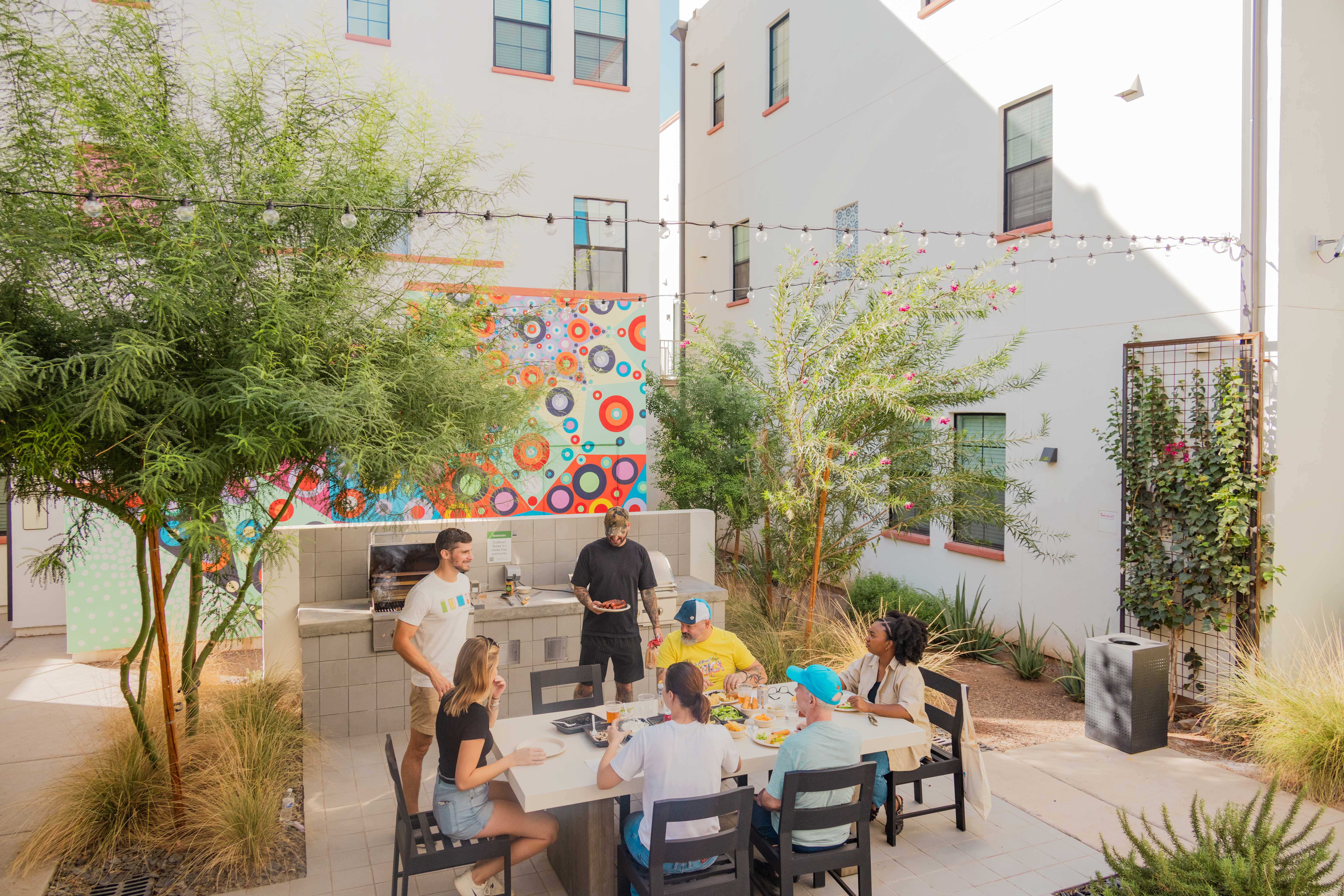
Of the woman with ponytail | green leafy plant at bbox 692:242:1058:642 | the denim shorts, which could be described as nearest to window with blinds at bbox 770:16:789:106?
green leafy plant at bbox 692:242:1058:642

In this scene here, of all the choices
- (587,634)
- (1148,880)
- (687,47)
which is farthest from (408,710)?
(687,47)

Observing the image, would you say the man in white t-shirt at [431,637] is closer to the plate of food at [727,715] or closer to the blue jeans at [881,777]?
the plate of food at [727,715]

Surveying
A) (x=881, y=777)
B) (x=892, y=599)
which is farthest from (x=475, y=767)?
(x=892, y=599)

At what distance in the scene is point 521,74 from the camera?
1087 centimetres

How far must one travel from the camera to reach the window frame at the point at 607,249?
11297mm

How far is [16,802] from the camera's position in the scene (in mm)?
5250

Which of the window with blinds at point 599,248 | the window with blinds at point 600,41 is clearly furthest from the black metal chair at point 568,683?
the window with blinds at point 600,41

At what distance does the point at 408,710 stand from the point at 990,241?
6564mm

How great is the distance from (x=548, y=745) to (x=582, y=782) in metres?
0.46

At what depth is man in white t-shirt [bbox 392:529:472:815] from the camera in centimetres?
460

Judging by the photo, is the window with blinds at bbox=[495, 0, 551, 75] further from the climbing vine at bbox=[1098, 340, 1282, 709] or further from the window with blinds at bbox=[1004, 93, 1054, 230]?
the climbing vine at bbox=[1098, 340, 1282, 709]

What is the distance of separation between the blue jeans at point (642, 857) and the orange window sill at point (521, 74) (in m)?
9.77

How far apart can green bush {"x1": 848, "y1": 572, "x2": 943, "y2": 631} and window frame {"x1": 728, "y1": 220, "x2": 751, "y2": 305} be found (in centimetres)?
565

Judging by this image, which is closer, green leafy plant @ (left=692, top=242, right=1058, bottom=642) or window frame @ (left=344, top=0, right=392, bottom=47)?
green leafy plant @ (left=692, top=242, right=1058, bottom=642)
